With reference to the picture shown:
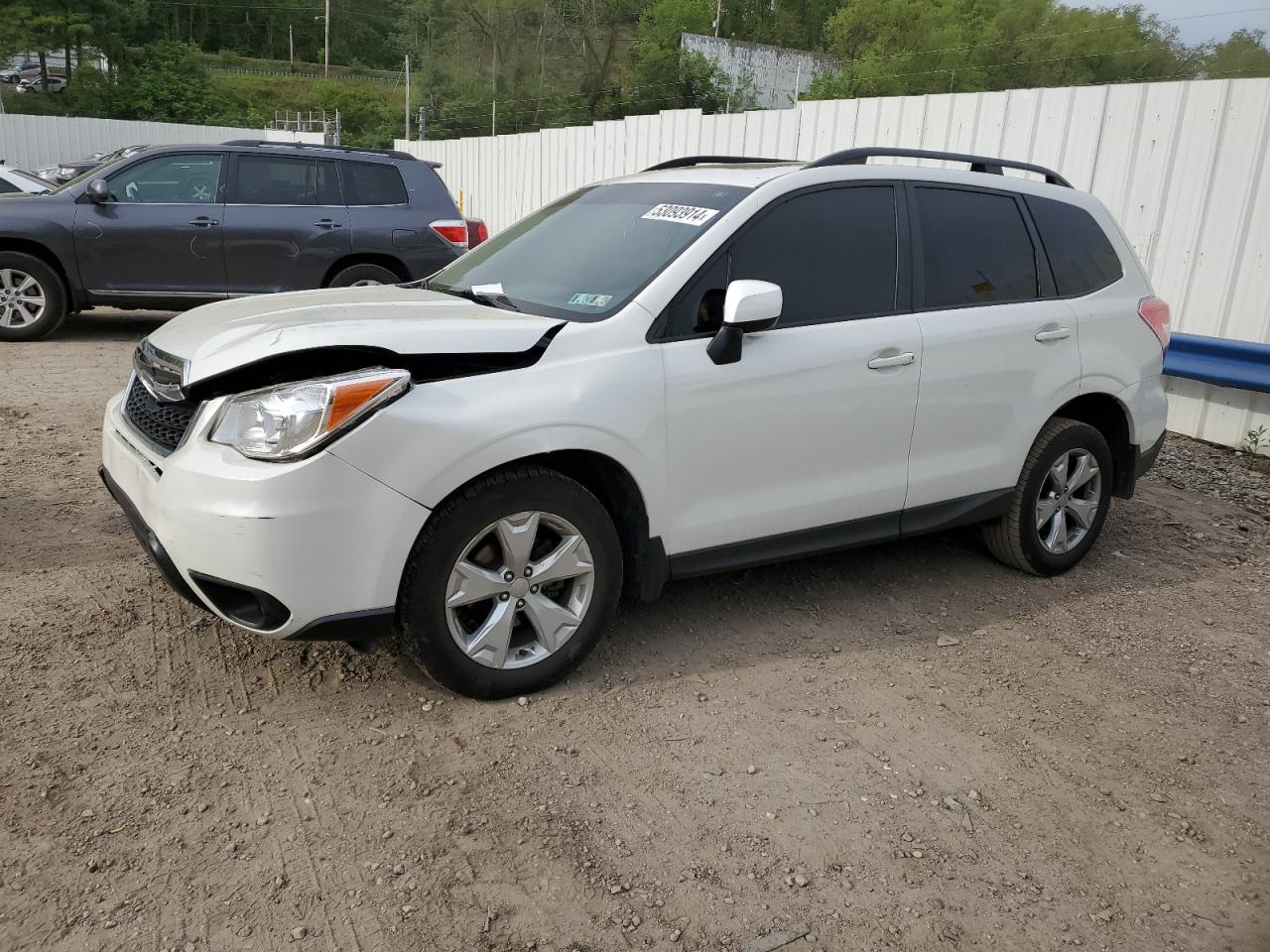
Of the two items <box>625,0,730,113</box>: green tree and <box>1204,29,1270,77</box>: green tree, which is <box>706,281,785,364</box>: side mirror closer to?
<box>1204,29,1270,77</box>: green tree

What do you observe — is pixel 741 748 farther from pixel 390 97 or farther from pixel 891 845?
pixel 390 97

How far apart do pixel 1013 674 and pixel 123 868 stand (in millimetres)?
3061

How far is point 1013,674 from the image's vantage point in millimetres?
4020

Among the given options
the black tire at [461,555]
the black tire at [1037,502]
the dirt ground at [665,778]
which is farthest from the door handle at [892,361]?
the black tire at [461,555]

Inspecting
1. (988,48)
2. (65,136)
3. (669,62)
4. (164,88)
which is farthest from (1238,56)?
(164,88)

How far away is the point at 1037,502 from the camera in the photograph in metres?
4.81

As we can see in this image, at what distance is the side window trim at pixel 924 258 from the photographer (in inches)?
170

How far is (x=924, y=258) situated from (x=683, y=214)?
1.08 m

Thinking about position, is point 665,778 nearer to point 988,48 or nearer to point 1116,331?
point 1116,331

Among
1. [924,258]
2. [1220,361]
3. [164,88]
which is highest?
[164,88]

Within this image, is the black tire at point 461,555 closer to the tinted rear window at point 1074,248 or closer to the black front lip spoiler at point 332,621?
the black front lip spoiler at point 332,621

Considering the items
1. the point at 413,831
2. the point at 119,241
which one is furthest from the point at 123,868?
the point at 119,241

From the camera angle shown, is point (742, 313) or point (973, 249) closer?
point (742, 313)

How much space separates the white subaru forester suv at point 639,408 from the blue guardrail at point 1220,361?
7.47ft
